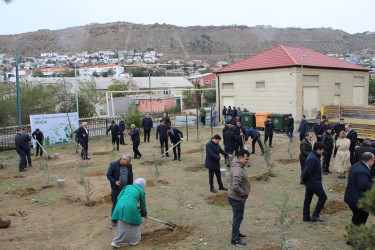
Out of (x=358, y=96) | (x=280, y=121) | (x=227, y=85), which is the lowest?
(x=280, y=121)

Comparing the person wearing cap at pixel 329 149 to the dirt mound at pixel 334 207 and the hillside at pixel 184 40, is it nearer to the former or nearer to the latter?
the dirt mound at pixel 334 207

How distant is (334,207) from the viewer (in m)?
7.05

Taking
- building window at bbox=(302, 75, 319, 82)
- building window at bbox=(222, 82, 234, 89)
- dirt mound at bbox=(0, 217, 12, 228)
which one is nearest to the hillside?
building window at bbox=(222, 82, 234, 89)

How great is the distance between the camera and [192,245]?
18.2ft

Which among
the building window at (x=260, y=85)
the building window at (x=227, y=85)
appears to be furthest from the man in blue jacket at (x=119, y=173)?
the building window at (x=227, y=85)

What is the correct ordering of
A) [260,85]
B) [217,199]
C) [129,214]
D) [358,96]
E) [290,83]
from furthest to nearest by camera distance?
1. [358,96]
2. [260,85]
3. [290,83]
4. [217,199]
5. [129,214]

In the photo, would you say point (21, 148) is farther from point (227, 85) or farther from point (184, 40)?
point (184, 40)

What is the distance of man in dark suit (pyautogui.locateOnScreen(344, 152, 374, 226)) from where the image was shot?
16.3 feet

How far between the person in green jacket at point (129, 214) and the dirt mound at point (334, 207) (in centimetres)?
417

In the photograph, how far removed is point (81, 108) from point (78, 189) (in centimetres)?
2304

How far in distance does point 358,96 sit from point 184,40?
99.5 meters

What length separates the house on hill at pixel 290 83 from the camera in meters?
20.0

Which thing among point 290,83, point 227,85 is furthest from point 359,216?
point 227,85

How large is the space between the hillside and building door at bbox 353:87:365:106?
7218cm
